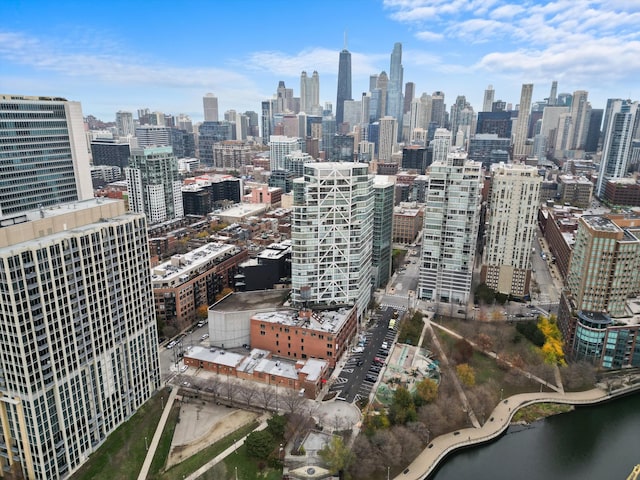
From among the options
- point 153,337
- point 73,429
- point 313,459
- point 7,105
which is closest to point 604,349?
point 313,459

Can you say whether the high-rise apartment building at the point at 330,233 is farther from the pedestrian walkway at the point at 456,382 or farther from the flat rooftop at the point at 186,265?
the flat rooftop at the point at 186,265

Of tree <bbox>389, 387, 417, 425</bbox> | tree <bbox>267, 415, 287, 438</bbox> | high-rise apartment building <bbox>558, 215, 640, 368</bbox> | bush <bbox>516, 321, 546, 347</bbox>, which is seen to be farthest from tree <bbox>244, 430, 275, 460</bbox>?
high-rise apartment building <bbox>558, 215, 640, 368</bbox>

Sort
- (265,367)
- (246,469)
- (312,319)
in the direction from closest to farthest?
(246,469), (265,367), (312,319)

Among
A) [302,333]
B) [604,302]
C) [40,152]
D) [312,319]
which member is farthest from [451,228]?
[40,152]

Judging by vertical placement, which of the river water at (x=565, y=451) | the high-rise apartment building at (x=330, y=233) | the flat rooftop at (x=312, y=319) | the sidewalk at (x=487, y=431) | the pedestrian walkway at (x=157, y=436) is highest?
the high-rise apartment building at (x=330, y=233)

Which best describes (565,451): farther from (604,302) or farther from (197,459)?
(197,459)

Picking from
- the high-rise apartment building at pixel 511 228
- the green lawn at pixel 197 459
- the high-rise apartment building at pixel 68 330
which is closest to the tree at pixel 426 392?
the green lawn at pixel 197 459
